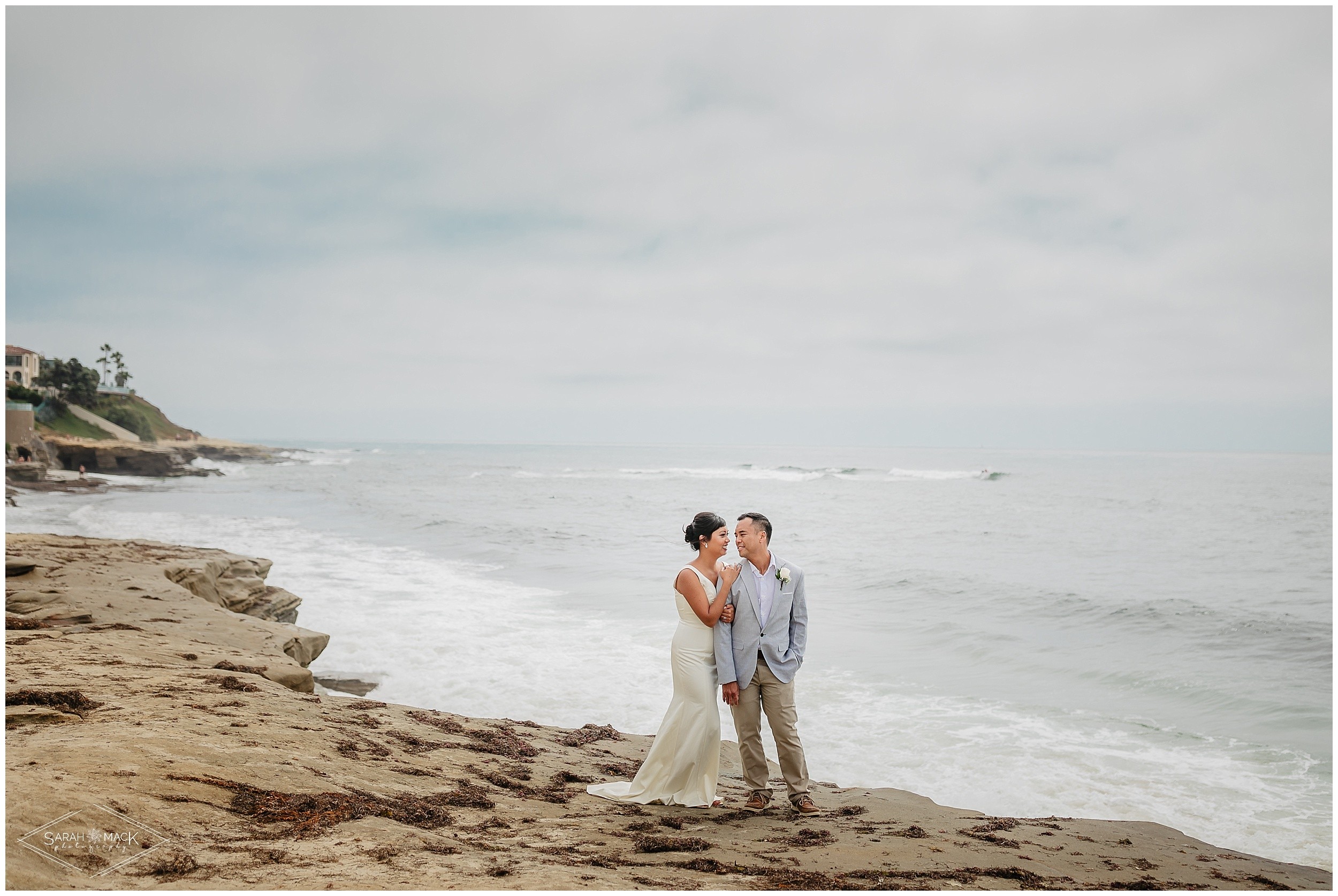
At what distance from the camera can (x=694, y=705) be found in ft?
18.2

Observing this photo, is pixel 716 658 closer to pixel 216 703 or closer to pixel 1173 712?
pixel 216 703

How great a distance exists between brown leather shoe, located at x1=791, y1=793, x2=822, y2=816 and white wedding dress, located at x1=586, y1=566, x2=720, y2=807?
0.65 m

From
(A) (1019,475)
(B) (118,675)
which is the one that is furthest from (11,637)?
(A) (1019,475)

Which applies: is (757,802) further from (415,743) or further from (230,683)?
(230,683)

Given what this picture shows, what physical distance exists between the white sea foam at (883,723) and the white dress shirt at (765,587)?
3352mm

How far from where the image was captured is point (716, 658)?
5641 mm

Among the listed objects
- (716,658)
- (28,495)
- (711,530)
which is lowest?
(28,495)

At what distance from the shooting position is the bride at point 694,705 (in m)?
5.50

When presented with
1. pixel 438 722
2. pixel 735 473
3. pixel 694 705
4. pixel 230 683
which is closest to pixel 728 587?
pixel 694 705

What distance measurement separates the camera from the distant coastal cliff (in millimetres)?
3648

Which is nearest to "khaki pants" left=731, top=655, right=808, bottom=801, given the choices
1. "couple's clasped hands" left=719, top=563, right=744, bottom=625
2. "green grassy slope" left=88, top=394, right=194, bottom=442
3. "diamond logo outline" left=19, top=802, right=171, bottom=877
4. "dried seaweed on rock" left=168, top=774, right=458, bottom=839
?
"couple's clasped hands" left=719, top=563, right=744, bottom=625

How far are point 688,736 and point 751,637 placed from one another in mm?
860

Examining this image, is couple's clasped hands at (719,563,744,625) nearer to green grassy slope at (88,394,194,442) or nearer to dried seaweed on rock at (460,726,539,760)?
dried seaweed on rock at (460,726,539,760)

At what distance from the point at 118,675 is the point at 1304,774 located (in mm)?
12117
